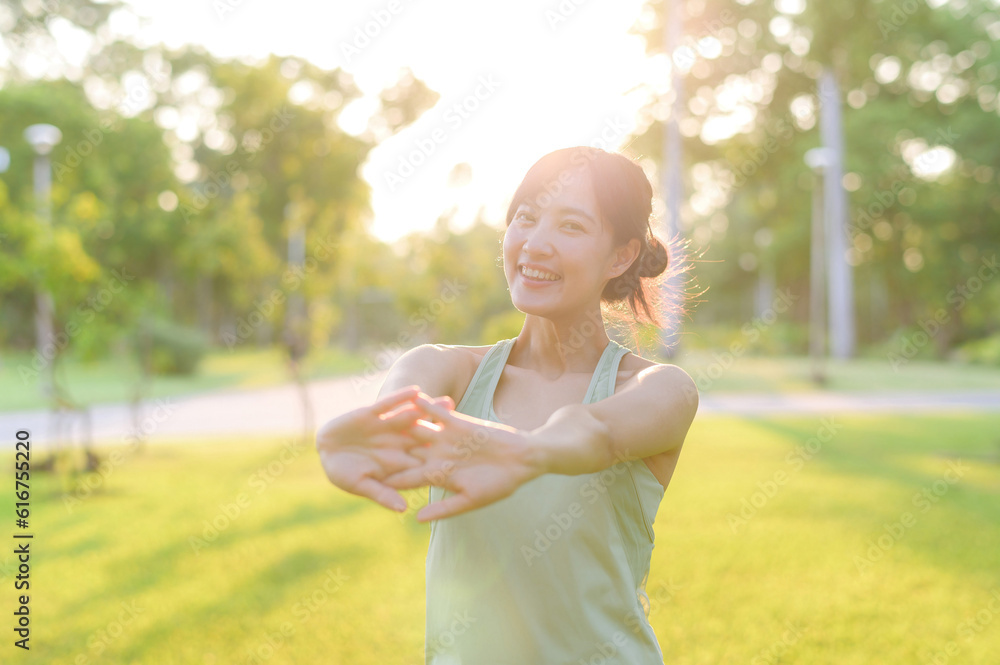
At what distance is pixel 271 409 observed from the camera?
1977cm

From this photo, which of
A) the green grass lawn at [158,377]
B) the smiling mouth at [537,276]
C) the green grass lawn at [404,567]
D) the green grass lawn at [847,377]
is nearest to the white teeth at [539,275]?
the smiling mouth at [537,276]

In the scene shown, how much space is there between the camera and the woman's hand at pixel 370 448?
1.40 metres

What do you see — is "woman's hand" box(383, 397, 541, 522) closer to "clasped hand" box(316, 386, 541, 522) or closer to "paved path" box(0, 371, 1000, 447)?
"clasped hand" box(316, 386, 541, 522)

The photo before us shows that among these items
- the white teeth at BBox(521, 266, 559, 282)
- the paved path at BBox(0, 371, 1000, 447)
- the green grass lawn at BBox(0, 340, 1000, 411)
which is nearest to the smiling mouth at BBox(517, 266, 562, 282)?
the white teeth at BBox(521, 266, 559, 282)

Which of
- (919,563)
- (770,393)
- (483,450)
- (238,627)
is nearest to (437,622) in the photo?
(483,450)

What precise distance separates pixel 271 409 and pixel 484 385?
18689 mm

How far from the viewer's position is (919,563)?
6773 millimetres

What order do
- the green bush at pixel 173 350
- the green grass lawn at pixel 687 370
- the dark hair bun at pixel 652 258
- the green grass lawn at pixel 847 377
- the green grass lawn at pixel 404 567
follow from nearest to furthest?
1. the dark hair bun at pixel 652 258
2. the green grass lawn at pixel 404 567
3. the green grass lawn at pixel 687 370
4. the green grass lawn at pixel 847 377
5. the green bush at pixel 173 350

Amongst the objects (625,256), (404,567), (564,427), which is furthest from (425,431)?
(404,567)

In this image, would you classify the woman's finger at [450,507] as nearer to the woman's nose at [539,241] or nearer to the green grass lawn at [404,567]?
the woman's nose at [539,241]

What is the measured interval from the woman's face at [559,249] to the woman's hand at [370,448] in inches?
18.0

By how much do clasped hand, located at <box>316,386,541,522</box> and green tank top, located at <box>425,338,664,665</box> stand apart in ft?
1.03

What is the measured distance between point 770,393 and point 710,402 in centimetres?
307

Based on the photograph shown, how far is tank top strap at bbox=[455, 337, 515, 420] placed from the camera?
1865 mm
